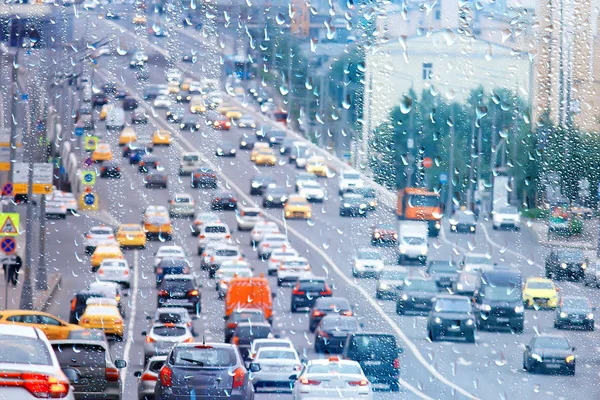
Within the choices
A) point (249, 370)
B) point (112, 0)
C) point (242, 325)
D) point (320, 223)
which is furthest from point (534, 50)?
point (112, 0)

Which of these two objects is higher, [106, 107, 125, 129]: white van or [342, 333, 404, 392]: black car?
[106, 107, 125, 129]: white van

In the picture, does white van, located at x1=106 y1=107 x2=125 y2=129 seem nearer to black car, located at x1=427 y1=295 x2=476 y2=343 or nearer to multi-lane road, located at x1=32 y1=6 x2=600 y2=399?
multi-lane road, located at x1=32 y1=6 x2=600 y2=399

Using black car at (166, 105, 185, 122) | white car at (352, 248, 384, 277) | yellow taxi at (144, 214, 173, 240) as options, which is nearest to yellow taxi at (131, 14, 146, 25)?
black car at (166, 105, 185, 122)

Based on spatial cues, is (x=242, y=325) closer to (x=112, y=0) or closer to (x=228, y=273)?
(x=228, y=273)

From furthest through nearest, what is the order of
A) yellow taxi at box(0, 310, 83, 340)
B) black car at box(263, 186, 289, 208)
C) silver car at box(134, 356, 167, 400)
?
black car at box(263, 186, 289, 208)
yellow taxi at box(0, 310, 83, 340)
silver car at box(134, 356, 167, 400)

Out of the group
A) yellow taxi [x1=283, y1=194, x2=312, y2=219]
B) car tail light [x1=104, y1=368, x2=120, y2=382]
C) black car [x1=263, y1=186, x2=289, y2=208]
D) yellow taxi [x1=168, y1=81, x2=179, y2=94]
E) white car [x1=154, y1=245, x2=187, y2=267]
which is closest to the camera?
car tail light [x1=104, y1=368, x2=120, y2=382]
